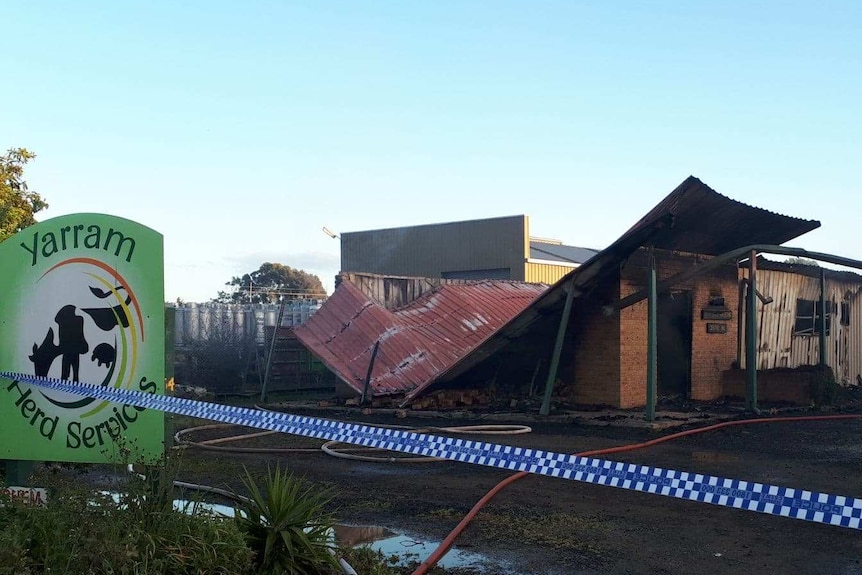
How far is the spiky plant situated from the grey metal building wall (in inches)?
1174

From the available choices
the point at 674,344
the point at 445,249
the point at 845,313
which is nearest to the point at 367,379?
the point at 674,344

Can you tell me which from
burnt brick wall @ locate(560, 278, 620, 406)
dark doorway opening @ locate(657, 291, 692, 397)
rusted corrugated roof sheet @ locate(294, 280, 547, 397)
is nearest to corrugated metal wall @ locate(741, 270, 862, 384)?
dark doorway opening @ locate(657, 291, 692, 397)

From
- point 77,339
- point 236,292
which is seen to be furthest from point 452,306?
point 236,292

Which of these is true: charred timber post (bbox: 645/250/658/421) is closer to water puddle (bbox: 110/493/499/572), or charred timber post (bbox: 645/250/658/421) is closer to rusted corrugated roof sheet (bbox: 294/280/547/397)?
rusted corrugated roof sheet (bbox: 294/280/547/397)

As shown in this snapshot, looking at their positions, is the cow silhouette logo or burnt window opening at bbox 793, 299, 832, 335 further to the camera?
burnt window opening at bbox 793, 299, 832, 335

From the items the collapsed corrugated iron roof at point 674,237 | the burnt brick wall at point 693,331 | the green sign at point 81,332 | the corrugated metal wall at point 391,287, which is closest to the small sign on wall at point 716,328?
the burnt brick wall at point 693,331

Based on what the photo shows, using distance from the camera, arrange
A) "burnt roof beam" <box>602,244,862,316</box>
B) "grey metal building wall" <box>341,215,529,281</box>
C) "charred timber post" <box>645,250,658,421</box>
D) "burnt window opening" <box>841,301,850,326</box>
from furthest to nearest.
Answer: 1. "grey metal building wall" <box>341,215,529,281</box>
2. "burnt window opening" <box>841,301,850,326</box>
3. "burnt roof beam" <box>602,244,862,316</box>
4. "charred timber post" <box>645,250,658,421</box>

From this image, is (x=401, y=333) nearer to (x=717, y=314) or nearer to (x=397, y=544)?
(x=717, y=314)

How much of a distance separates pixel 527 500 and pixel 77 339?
13.9 ft

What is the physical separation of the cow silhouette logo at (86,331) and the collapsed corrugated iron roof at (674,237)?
914 cm

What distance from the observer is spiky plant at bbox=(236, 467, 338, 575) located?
4742 mm

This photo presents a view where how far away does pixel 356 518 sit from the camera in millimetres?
7285

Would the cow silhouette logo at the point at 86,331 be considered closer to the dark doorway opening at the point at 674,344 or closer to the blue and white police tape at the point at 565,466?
the blue and white police tape at the point at 565,466

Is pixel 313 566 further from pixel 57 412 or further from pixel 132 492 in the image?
pixel 57 412
